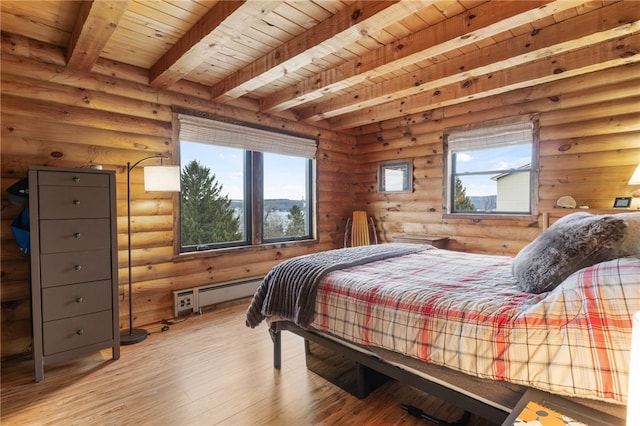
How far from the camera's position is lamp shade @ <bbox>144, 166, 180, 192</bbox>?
2.78 meters

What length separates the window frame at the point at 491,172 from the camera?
137 inches

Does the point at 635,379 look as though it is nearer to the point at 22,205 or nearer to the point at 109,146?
the point at 22,205

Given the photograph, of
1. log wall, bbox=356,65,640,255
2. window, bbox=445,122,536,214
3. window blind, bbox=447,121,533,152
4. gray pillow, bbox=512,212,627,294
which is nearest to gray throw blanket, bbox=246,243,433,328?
gray pillow, bbox=512,212,627,294

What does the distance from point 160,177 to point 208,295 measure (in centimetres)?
143

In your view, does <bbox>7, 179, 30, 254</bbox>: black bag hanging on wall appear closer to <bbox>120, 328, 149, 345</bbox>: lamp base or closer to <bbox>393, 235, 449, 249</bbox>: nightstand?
<bbox>120, 328, 149, 345</bbox>: lamp base

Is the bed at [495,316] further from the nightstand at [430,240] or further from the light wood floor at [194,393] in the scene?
the nightstand at [430,240]

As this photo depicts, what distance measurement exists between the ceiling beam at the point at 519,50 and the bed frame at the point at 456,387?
2.39 metres

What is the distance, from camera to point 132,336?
9.34ft

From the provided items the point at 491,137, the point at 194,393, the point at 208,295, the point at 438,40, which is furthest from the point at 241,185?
the point at 491,137

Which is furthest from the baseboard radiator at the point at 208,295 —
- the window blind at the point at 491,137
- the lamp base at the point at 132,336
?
the window blind at the point at 491,137

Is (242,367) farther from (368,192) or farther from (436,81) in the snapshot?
(368,192)

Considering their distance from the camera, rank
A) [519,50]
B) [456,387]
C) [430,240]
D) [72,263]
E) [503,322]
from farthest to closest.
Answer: [430,240]
[519,50]
[72,263]
[456,387]
[503,322]

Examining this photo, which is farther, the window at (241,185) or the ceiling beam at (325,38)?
the window at (241,185)

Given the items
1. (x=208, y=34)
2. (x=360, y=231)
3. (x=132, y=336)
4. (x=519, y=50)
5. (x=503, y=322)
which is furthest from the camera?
(x=360, y=231)
